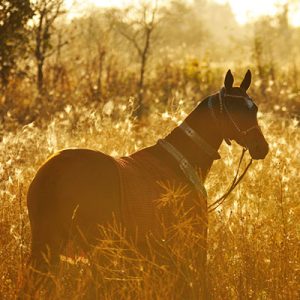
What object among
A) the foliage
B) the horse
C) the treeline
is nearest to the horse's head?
the horse

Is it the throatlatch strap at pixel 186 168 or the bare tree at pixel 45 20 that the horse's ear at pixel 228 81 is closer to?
the throatlatch strap at pixel 186 168

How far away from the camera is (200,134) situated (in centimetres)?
480

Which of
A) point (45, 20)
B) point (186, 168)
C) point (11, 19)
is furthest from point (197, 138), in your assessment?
point (45, 20)

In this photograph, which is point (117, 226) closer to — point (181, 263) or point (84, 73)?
point (181, 263)

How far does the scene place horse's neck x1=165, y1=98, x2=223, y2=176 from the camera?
4.76 metres

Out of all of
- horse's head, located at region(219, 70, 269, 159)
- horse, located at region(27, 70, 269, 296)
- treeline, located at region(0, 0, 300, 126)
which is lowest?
horse, located at region(27, 70, 269, 296)

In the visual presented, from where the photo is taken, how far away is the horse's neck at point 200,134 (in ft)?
15.6

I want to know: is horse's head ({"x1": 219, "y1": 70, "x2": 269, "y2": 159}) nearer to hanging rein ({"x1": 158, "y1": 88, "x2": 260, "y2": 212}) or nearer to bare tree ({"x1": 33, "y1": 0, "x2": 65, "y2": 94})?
hanging rein ({"x1": 158, "y1": 88, "x2": 260, "y2": 212})

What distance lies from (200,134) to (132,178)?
77cm

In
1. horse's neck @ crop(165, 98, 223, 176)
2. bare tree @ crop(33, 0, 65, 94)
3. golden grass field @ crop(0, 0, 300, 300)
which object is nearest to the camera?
golden grass field @ crop(0, 0, 300, 300)

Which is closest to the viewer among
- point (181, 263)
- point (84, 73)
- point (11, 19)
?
point (181, 263)

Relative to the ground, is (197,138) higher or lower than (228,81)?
lower

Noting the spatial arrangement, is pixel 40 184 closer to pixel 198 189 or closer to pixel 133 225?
pixel 133 225

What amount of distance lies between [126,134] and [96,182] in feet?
11.2
